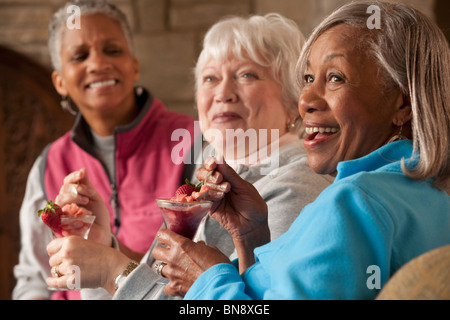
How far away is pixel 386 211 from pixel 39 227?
61.9 inches

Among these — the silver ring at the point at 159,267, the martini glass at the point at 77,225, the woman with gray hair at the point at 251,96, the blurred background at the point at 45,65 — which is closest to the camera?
the silver ring at the point at 159,267

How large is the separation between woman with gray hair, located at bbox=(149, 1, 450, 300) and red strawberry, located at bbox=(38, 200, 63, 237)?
1.21ft

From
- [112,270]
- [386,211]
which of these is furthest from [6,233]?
[386,211]

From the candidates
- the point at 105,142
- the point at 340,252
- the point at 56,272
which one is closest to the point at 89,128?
the point at 105,142

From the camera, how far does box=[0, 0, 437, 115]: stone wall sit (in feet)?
11.2

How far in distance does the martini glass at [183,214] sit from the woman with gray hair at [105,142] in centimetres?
81

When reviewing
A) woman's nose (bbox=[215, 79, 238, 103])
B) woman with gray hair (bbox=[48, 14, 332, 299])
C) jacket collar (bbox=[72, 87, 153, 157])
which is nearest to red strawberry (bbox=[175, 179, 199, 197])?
woman with gray hair (bbox=[48, 14, 332, 299])

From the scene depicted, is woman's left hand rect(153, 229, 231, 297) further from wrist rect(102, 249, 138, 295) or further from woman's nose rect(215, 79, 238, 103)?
woman's nose rect(215, 79, 238, 103)

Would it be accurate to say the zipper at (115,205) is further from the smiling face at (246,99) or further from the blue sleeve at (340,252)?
the blue sleeve at (340,252)

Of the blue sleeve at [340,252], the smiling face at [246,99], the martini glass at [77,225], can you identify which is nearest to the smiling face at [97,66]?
the smiling face at [246,99]

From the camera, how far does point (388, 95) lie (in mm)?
1062

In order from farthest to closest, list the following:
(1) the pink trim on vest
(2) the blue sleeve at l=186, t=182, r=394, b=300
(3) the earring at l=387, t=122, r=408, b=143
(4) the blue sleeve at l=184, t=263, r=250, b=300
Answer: (1) the pink trim on vest, (3) the earring at l=387, t=122, r=408, b=143, (4) the blue sleeve at l=184, t=263, r=250, b=300, (2) the blue sleeve at l=186, t=182, r=394, b=300

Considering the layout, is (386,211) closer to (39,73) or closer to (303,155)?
(303,155)

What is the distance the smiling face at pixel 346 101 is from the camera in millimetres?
1055
